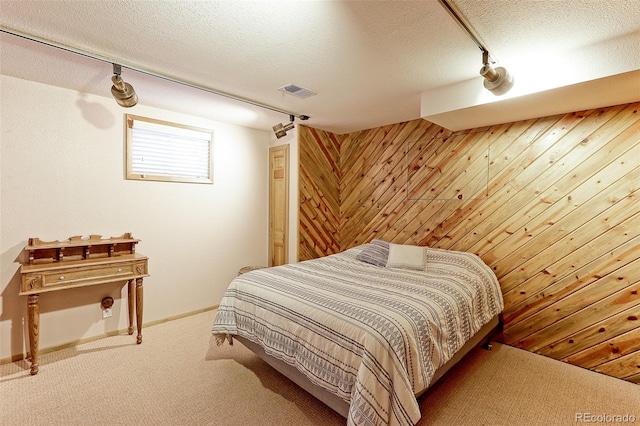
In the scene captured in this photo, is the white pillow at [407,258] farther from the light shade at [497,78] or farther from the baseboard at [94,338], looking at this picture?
the baseboard at [94,338]

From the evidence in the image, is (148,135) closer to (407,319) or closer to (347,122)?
(347,122)

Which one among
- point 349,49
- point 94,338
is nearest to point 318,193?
point 349,49

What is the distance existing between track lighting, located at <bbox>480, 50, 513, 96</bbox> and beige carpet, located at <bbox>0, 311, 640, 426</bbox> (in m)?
2.22

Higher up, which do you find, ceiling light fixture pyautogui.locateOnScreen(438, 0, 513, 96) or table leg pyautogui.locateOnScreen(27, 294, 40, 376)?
ceiling light fixture pyautogui.locateOnScreen(438, 0, 513, 96)

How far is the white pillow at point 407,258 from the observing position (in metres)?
2.93

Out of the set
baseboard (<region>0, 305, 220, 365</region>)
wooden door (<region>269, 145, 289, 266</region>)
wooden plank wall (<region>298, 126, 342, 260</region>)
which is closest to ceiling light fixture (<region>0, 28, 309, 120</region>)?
wooden plank wall (<region>298, 126, 342, 260</region>)

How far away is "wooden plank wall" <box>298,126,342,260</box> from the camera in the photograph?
13.4ft

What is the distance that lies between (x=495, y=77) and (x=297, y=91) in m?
1.62

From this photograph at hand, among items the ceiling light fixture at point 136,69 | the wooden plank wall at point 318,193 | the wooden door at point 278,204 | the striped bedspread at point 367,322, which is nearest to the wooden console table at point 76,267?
the striped bedspread at point 367,322

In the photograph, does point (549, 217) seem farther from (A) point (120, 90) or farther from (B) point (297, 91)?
(A) point (120, 90)

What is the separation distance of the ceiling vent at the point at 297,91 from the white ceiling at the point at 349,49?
0.23ft

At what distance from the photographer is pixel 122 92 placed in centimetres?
225

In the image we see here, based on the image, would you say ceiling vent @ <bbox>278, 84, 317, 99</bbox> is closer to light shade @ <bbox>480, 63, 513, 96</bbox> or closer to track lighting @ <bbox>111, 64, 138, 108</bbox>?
track lighting @ <bbox>111, 64, 138, 108</bbox>

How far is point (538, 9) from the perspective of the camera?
158 centimetres
